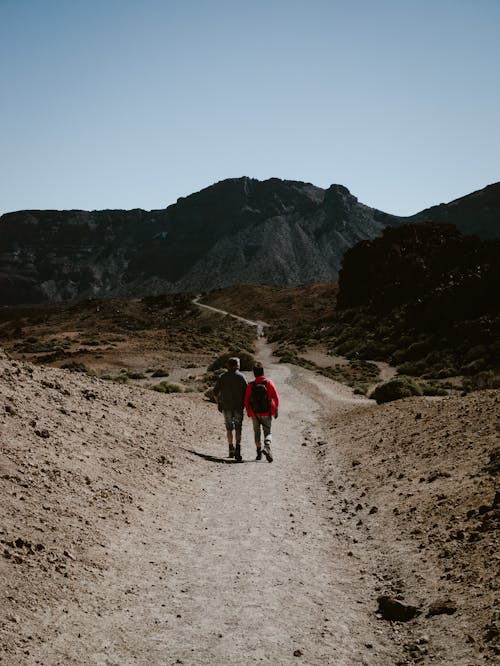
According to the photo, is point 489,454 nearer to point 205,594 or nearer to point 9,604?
point 205,594

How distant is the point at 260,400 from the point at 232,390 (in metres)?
0.82

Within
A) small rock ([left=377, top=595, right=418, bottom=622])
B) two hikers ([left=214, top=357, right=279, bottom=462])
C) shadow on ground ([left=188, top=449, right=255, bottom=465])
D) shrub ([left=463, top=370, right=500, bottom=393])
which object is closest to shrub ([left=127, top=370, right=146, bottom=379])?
shrub ([left=463, top=370, right=500, bottom=393])

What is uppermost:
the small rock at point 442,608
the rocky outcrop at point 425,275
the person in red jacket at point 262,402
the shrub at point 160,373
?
the rocky outcrop at point 425,275

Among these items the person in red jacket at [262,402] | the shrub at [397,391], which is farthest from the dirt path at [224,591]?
the shrub at [397,391]

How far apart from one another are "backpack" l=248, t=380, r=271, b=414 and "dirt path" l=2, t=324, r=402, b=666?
252cm

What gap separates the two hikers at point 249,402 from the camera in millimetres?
13117

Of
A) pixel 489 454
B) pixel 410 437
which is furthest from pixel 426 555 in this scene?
pixel 410 437

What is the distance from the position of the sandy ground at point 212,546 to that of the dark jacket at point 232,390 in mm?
1358

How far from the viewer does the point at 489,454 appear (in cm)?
1005

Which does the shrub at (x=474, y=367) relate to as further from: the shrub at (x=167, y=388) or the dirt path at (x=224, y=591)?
the dirt path at (x=224, y=591)

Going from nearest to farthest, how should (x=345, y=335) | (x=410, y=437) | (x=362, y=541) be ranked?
(x=362, y=541), (x=410, y=437), (x=345, y=335)

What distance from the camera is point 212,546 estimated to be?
741 cm

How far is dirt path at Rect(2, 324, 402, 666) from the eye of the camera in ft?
15.7

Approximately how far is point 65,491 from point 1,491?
3.78 feet
